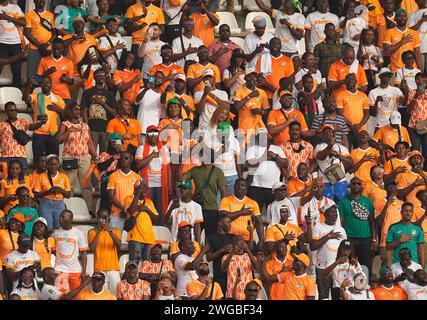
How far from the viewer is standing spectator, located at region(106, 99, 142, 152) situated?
87.4 ft

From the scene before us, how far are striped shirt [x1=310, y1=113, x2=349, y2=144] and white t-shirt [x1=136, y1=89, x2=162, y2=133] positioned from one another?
7.80ft

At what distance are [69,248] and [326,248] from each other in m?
3.63

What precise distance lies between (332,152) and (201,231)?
251 cm

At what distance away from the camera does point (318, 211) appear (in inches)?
1017

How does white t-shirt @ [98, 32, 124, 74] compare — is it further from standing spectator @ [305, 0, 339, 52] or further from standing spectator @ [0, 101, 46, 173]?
standing spectator @ [305, 0, 339, 52]

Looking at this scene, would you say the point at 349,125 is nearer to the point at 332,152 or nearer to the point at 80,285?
the point at 332,152

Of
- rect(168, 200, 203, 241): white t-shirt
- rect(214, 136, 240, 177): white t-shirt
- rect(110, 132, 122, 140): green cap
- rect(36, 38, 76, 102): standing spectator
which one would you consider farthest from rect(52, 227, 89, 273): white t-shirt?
rect(36, 38, 76, 102): standing spectator

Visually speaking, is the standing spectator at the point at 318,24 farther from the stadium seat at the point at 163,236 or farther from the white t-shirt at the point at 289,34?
the stadium seat at the point at 163,236

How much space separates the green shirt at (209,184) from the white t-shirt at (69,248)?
6.38 ft

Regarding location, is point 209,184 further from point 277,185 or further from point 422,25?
point 422,25

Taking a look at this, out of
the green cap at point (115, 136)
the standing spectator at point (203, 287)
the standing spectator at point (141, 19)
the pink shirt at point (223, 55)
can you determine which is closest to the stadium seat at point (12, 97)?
the green cap at point (115, 136)

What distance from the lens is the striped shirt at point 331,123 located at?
2733 centimetres

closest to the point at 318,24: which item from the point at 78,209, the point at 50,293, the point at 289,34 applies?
Answer: the point at 289,34

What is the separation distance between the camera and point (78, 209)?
2586cm
